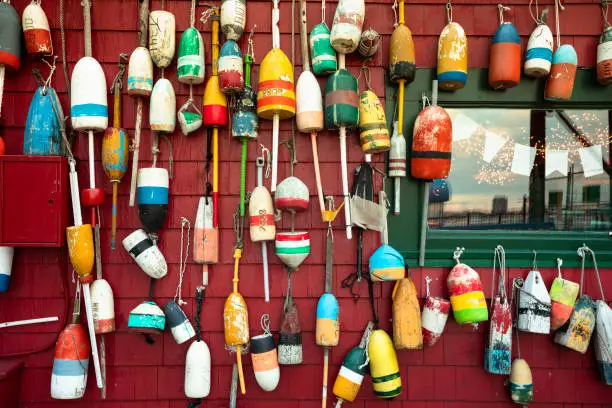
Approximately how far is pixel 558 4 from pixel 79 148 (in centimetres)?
333

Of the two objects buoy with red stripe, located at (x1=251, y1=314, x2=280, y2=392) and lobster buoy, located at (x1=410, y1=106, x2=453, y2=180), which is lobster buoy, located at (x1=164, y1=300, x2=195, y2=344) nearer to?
buoy with red stripe, located at (x1=251, y1=314, x2=280, y2=392)

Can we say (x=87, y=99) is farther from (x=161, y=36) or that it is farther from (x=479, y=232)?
(x=479, y=232)

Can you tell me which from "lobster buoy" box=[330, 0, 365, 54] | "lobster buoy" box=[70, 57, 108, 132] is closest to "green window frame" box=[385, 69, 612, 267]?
"lobster buoy" box=[330, 0, 365, 54]

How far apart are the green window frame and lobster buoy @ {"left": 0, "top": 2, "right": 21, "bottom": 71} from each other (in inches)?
93.3

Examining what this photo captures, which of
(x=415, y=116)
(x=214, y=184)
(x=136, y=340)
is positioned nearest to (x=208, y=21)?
(x=214, y=184)

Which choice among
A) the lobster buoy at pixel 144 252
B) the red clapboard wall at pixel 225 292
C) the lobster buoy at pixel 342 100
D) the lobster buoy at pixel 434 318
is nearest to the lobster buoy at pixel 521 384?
the red clapboard wall at pixel 225 292

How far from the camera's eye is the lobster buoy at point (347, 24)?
2.58m

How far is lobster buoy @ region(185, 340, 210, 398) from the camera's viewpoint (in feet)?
8.54

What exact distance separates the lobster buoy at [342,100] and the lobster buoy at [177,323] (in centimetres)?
153

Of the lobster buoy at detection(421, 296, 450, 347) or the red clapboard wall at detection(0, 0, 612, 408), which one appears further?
the red clapboard wall at detection(0, 0, 612, 408)

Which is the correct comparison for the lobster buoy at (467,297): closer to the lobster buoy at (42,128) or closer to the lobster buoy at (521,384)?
the lobster buoy at (521,384)

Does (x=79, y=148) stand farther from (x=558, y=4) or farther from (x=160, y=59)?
(x=558, y=4)

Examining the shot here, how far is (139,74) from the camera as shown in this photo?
2.62 m

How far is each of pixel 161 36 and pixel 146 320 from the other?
1762 millimetres
